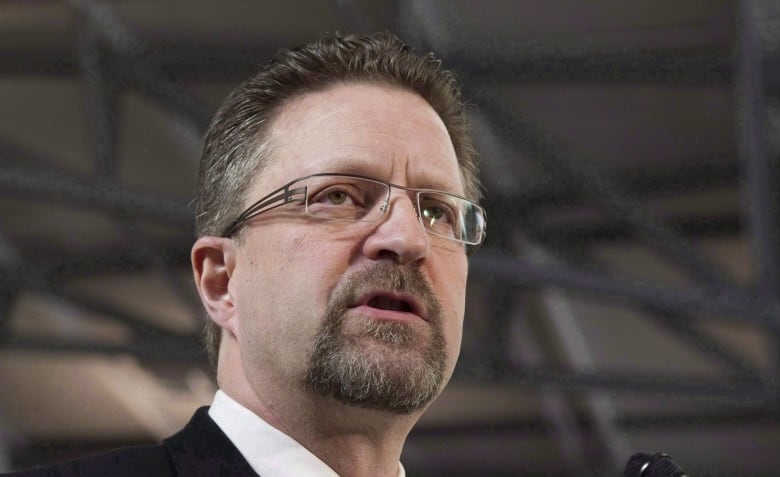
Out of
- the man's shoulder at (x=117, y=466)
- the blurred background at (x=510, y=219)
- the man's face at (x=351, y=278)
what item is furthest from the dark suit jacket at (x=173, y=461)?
the blurred background at (x=510, y=219)

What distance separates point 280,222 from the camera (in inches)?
68.6

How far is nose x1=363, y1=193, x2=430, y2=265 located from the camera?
1.66 metres

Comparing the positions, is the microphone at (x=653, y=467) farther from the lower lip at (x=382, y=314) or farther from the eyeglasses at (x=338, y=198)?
the eyeglasses at (x=338, y=198)

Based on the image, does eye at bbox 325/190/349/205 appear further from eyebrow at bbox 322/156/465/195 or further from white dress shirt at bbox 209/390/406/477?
white dress shirt at bbox 209/390/406/477

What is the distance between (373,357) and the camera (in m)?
1.58

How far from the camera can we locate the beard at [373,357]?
5.20 feet

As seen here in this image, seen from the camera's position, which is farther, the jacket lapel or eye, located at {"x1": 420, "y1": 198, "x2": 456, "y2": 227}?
eye, located at {"x1": 420, "y1": 198, "x2": 456, "y2": 227}

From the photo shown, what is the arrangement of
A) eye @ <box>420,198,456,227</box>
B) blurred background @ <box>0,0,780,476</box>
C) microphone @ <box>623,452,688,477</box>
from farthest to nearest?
blurred background @ <box>0,0,780,476</box> → eye @ <box>420,198,456,227</box> → microphone @ <box>623,452,688,477</box>

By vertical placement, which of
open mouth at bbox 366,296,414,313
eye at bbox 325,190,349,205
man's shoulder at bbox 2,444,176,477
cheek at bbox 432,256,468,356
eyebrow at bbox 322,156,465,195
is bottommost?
man's shoulder at bbox 2,444,176,477

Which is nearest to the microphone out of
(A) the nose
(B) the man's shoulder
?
(A) the nose

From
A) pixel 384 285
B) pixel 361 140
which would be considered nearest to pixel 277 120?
pixel 361 140

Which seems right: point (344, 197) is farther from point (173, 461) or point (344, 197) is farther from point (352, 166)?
point (173, 461)

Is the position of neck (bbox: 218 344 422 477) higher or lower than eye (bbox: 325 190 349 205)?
lower

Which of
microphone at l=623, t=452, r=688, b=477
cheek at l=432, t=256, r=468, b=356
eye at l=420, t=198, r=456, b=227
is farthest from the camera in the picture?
eye at l=420, t=198, r=456, b=227
